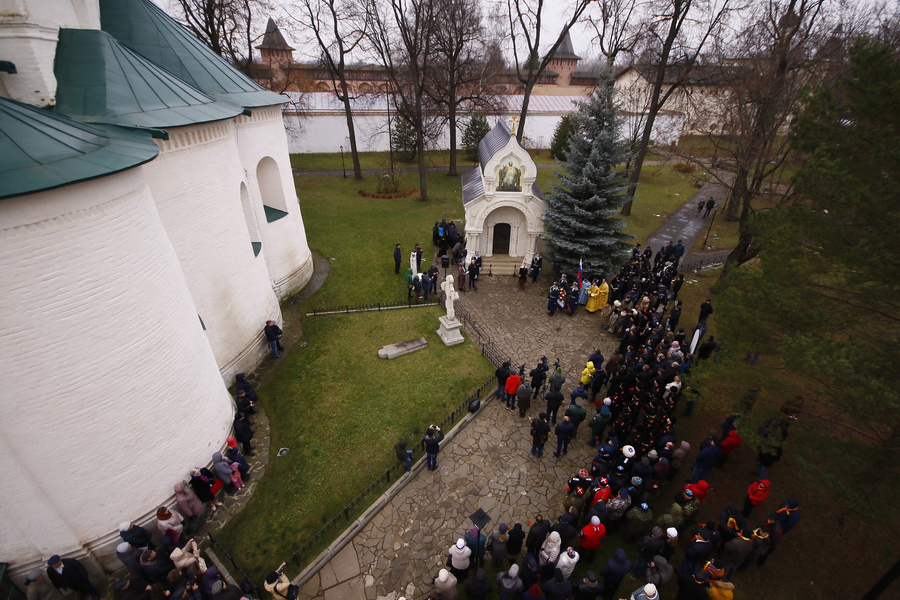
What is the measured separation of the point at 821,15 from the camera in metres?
16.4

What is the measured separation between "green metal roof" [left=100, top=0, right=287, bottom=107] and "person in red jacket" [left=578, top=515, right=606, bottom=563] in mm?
13890

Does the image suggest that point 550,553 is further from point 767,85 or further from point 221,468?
point 767,85

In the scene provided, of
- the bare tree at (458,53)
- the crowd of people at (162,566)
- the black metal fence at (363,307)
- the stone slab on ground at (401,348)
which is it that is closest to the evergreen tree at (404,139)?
the bare tree at (458,53)

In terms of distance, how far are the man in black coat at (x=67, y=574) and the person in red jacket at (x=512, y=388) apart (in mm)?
8270

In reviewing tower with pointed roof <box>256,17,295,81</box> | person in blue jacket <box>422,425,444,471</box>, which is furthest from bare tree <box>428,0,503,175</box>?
person in blue jacket <box>422,425,444,471</box>

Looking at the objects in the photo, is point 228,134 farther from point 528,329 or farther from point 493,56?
point 493,56

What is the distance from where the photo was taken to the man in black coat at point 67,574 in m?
6.36

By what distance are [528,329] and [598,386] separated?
12.7 ft

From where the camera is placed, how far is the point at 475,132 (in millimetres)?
34875

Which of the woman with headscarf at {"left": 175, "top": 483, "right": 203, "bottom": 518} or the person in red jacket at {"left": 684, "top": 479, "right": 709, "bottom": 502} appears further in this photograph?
the woman with headscarf at {"left": 175, "top": 483, "right": 203, "bottom": 518}

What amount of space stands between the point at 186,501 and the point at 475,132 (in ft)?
109

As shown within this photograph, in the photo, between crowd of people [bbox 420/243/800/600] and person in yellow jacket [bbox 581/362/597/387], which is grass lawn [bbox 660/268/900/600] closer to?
crowd of people [bbox 420/243/800/600]

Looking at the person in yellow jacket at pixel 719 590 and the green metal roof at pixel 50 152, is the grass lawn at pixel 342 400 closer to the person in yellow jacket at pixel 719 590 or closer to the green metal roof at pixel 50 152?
the person in yellow jacket at pixel 719 590

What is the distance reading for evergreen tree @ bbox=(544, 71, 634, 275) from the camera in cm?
1555
